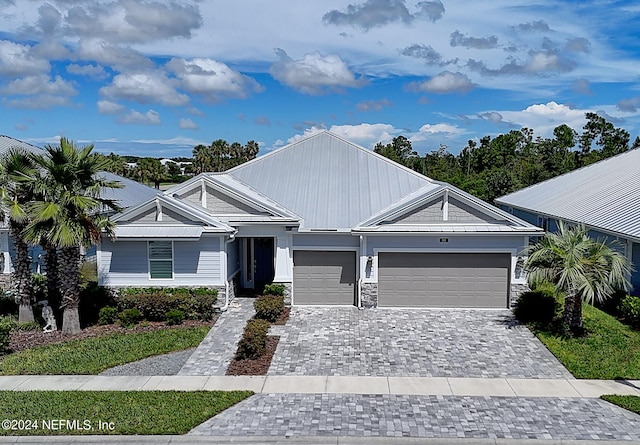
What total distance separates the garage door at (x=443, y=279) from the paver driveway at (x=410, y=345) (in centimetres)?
44

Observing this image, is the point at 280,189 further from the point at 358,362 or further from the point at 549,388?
the point at 549,388

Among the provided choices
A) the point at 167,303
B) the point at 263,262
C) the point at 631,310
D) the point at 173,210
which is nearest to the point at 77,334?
the point at 167,303

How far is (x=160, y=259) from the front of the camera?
18688 millimetres

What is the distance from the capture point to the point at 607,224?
63.2ft

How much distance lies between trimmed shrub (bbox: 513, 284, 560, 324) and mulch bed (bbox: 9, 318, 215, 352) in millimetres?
10477

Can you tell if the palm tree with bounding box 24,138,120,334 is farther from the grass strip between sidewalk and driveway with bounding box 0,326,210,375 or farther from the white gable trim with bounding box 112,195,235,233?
the white gable trim with bounding box 112,195,235,233

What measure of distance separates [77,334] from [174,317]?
118 inches

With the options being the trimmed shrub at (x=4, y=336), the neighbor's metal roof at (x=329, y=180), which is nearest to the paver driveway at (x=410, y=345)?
the neighbor's metal roof at (x=329, y=180)

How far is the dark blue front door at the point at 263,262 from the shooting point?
71.3 ft

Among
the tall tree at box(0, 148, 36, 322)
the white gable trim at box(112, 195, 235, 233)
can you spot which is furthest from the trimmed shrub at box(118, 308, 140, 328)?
the white gable trim at box(112, 195, 235, 233)

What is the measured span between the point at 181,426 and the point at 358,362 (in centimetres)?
528

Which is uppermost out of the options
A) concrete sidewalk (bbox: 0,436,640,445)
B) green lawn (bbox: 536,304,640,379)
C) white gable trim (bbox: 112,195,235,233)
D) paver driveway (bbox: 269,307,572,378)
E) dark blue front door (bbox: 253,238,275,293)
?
white gable trim (bbox: 112,195,235,233)

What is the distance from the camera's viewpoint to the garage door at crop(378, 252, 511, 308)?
18859 mm

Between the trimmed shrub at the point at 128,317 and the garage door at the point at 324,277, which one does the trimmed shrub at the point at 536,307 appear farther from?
the trimmed shrub at the point at 128,317
